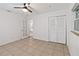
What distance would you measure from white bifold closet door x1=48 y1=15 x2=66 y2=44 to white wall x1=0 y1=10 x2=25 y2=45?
99.2 inches

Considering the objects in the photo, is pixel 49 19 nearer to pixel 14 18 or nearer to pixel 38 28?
pixel 38 28

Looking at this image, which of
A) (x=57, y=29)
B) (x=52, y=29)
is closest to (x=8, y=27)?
(x=52, y=29)

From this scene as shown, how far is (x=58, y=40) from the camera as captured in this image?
5988 mm

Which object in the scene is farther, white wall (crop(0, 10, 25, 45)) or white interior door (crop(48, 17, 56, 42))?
white interior door (crop(48, 17, 56, 42))

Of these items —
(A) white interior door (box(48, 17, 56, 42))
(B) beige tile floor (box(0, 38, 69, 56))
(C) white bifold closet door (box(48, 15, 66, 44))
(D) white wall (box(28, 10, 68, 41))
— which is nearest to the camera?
(B) beige tile floor (box(0, 38, 69, 56))

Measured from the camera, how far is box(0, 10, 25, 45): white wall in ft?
17.8

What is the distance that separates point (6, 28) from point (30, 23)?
3900 millimetres

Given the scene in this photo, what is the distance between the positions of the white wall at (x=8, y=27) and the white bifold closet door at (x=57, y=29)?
2.52 metres

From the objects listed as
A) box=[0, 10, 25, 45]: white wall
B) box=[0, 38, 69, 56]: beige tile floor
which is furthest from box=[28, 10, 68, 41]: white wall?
box=[0, 38, 69, 56]: beige tile floor

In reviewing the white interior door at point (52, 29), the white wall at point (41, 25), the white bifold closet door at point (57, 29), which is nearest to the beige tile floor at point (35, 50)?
the white bifold closet door at point (57, 29)

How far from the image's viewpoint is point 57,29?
6.05 metres

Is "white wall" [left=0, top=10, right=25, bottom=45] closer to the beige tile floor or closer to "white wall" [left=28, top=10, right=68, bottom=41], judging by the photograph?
the beige tile floor

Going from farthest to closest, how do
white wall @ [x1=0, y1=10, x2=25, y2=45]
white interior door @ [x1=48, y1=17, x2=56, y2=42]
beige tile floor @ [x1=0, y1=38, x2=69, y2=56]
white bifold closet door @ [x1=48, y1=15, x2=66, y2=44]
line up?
white interior door @ [x1=48, y1=17, x2=56, y2=42] → white bifold closet door @ [x1=48, y1=15, x2=66, y2=44] → white wall @ [x1=0, y1=10, x2=25, y2=45] → beige tile floor @ [x1=0, y1=38, x2=69, y2=56]

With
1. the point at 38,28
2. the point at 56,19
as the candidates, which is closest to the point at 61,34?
the point at 56,19
